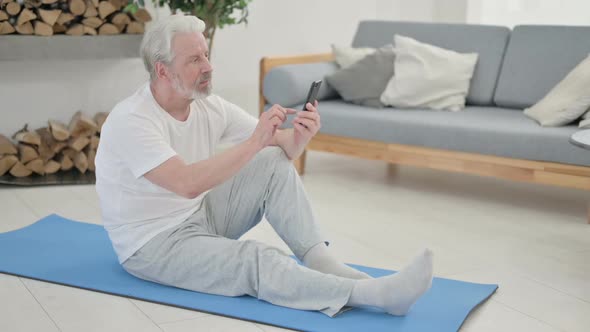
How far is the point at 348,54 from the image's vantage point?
14.9ft

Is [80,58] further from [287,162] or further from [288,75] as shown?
[287,162]

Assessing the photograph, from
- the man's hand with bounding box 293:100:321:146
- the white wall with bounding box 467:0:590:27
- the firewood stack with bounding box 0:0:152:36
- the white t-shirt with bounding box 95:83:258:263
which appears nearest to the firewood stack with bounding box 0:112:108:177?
the firewood stack with bounding box 0:0:152:36

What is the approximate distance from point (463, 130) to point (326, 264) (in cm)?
153

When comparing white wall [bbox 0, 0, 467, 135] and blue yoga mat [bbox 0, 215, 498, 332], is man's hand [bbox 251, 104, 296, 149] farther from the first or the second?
white wall [bbox 0, 0, 467, 135]

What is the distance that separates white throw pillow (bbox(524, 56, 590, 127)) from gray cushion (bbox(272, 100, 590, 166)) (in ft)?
0.16

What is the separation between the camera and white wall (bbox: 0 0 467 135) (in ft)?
14.3

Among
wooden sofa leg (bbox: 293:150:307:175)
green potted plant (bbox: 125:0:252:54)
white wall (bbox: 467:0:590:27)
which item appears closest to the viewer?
green potted plant (bbox: 125:0:252:54)

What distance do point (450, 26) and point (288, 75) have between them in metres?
1.00

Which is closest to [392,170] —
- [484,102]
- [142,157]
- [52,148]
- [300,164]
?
[300,164]

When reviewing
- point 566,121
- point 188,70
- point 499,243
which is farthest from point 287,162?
point 566,121

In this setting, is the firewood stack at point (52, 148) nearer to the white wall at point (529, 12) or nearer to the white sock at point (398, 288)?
the white sock at point (398, 288)

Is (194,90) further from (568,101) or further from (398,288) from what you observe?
(568,101)

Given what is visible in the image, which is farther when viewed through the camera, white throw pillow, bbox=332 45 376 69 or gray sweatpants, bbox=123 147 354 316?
white throw pillow, bbox=332 45 376 69

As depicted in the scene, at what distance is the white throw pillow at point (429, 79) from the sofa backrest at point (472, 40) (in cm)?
6
